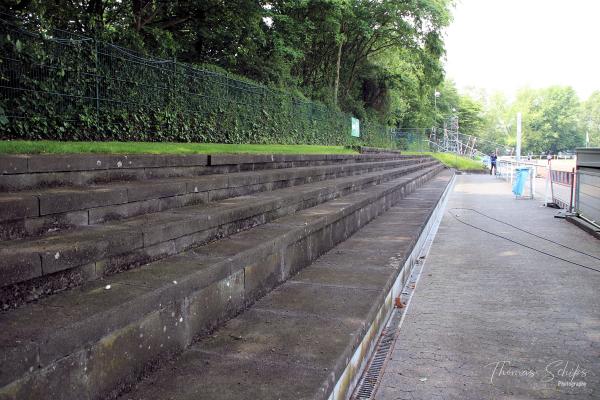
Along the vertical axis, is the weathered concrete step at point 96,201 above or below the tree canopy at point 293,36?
below

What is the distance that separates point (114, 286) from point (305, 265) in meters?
2.40

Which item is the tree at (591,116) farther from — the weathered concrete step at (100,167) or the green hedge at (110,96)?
the weathered concrete step at (100,167)

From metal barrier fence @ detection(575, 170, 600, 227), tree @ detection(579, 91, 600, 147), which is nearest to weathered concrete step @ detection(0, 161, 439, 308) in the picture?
metal barrier fence @ detection(575, 170, 600, 227)

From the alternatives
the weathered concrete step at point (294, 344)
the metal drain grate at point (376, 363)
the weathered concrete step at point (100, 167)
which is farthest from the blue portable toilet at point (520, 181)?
the metal drain grate at point (376, 363)

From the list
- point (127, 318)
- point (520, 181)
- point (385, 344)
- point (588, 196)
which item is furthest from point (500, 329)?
point (520, 181)

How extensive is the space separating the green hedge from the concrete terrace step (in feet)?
Answer: 12.1

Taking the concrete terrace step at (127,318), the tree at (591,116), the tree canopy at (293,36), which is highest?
the tree at (591,116)

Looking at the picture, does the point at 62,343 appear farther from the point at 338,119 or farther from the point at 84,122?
the point at 338,119

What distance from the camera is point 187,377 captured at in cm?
215

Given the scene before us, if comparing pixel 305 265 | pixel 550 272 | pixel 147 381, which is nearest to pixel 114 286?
pixel 147 381

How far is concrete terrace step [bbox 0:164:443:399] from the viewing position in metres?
1.62

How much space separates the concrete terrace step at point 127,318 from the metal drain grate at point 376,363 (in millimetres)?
956

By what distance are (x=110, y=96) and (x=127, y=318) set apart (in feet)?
22.1

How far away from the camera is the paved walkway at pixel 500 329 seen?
2.93m
